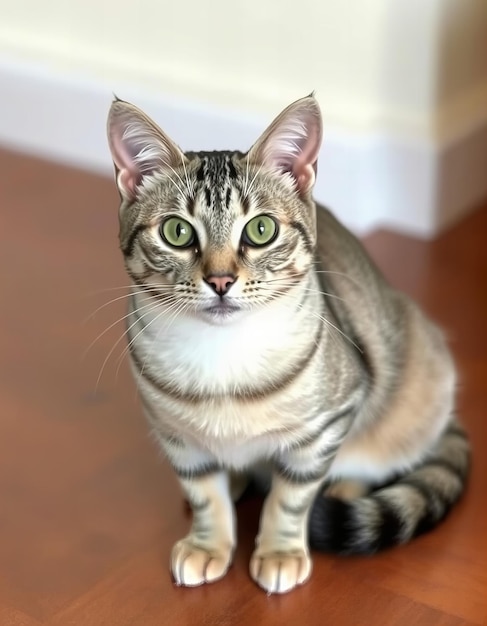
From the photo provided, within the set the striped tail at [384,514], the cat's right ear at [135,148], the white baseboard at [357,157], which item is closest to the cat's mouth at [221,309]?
the cat's right ear at [135,148]

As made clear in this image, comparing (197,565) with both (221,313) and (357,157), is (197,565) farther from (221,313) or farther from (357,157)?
(357,157)

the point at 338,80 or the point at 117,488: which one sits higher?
the point at 338,80

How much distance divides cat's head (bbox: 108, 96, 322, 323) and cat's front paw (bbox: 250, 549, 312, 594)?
36 centimetres

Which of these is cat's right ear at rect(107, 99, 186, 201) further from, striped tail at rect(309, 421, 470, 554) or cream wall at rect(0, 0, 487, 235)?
cream wall at rect(0, 0, 487, 235)

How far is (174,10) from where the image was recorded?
2438 mm

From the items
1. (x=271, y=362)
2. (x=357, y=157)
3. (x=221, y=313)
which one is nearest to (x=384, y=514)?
(x=271, y=362)

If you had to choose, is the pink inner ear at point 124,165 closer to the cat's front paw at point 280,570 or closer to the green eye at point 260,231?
the green eye at point 260,231

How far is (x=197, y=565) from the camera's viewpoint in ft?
4.27

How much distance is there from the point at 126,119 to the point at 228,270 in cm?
22

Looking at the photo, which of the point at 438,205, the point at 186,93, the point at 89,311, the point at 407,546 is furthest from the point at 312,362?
the point at 186,93

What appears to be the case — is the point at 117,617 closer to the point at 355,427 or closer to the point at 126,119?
the point at 355,427

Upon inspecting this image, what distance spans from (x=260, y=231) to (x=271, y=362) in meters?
0.17

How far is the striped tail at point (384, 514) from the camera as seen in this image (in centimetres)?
130

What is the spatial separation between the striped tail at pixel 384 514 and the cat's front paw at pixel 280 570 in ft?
0.15
